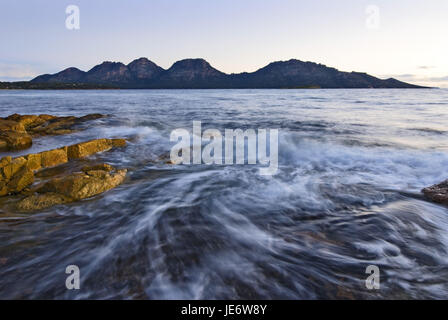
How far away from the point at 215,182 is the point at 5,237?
3.97 metres

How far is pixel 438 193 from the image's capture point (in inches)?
190

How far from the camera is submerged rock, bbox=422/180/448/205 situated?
4.67 metres

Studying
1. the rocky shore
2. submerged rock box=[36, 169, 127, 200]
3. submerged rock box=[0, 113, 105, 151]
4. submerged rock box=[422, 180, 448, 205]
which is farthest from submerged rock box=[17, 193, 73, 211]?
submerged rock box=[422, 180, 448, 205]

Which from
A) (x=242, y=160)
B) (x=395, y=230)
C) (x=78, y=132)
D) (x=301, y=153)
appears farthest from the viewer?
(x=78, y=132)

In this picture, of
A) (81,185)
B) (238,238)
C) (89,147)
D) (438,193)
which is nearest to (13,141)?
(89,147)

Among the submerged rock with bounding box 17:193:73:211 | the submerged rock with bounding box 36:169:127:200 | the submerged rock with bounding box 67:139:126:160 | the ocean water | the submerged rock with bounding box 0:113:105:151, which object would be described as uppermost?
the submerged rock with bounding box 0:113:105:151

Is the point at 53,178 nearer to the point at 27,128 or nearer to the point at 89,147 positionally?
the point at 89,147

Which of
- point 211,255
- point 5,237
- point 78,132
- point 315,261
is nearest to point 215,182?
point 211,255

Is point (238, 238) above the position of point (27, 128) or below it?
below

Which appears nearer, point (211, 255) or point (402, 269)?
point (402, 269)

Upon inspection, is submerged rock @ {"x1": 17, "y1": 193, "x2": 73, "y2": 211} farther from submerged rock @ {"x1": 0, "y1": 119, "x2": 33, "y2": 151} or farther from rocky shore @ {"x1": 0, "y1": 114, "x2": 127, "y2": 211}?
submerged rock @ {"x1": 0, "y1": 119, "x2": 33, "y2": 151}

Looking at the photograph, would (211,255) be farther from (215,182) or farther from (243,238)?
(215,182)
